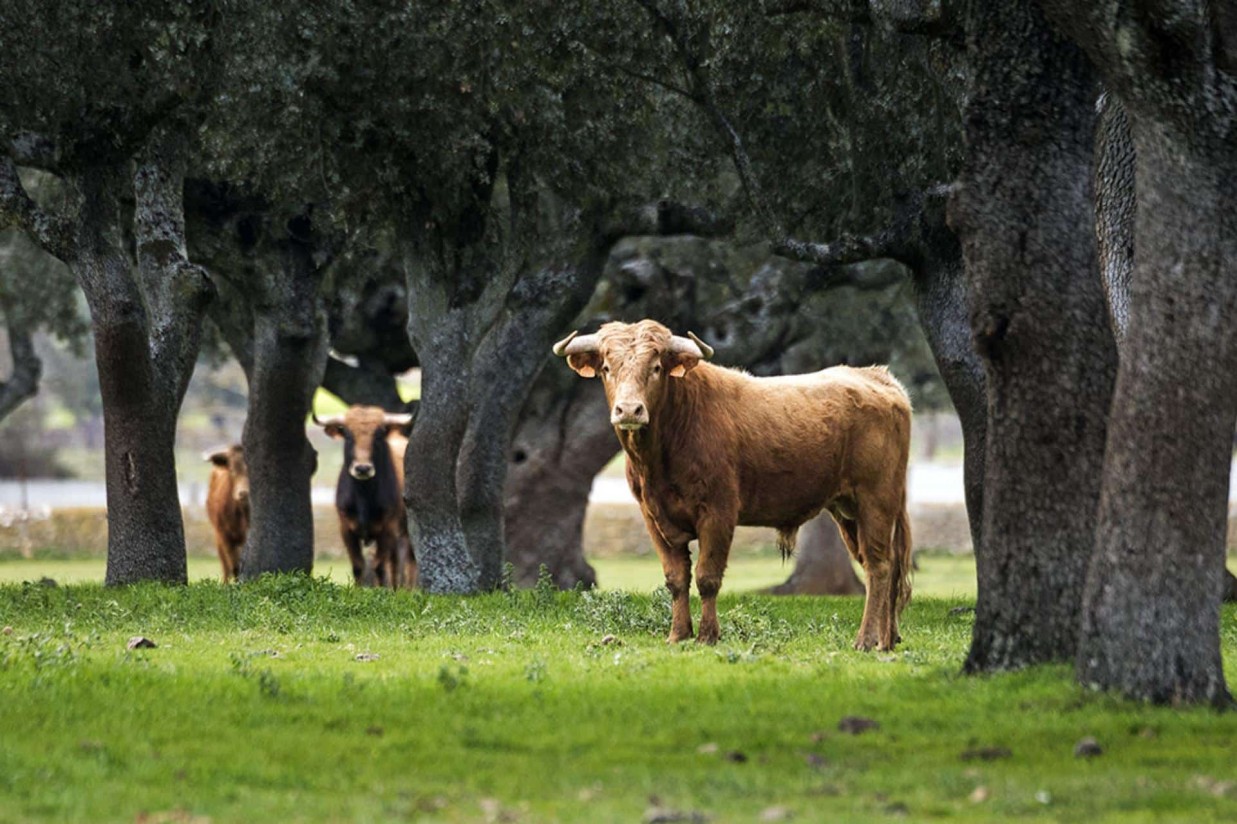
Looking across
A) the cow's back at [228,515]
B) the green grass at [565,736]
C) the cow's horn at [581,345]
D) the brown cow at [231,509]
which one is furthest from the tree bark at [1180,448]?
the cow's back at [228,515]

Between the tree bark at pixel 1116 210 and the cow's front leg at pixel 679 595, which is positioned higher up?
the tree bark at pixel 1116 210

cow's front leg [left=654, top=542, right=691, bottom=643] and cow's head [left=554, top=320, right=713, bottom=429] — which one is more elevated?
cow's head [left=554, top=320, right=713, bottom=429]

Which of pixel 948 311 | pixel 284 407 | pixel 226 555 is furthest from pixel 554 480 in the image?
pixel 948 311

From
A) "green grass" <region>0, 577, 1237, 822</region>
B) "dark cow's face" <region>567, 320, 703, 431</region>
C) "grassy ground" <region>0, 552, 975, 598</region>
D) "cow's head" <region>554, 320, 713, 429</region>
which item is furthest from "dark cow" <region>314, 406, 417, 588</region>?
"green grass" <region>0, 577, 1237, 822</region>

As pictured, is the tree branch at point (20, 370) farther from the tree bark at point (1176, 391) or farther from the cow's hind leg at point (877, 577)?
the tree bark at point (1176, 391)

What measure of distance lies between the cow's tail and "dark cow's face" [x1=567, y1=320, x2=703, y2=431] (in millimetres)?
2559

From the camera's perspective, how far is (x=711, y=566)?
16.0 metres

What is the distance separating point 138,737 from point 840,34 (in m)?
13.1

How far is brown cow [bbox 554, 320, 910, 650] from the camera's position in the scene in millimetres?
16031

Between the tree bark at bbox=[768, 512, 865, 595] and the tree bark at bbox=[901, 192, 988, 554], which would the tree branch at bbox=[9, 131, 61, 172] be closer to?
the tree bark at bbox=[901, 192, 988, 554]

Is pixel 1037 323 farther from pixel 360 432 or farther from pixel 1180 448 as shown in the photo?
pixel 360 432

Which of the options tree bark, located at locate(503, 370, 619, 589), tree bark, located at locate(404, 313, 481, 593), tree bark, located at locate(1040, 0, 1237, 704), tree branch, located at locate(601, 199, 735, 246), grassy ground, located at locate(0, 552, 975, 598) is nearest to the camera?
tree bark, located at locate(1040, 0, 1237, 704)

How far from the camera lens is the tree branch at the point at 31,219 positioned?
21031mm

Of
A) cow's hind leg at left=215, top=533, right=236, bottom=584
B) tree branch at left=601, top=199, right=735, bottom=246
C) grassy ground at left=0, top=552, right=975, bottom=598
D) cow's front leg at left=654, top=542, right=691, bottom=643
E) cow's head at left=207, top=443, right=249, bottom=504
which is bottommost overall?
grassy ground at left=0, top=552, right=975, bottom=598
